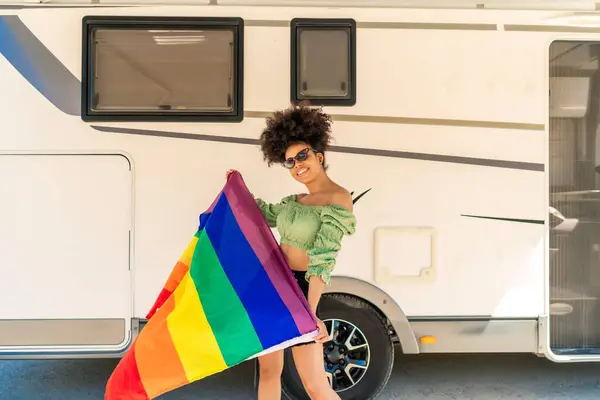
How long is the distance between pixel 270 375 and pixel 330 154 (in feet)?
4.65

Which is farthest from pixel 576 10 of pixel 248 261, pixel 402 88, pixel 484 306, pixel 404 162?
pixel 248 261

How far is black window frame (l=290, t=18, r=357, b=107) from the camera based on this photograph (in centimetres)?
315

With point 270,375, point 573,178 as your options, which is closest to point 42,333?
point 270,375

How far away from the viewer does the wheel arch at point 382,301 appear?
3.18 metres

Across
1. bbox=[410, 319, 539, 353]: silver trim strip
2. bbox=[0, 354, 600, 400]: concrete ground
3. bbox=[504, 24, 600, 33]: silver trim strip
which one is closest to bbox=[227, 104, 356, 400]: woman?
bbox=[410, 319, 539, 353]: silver trim strip

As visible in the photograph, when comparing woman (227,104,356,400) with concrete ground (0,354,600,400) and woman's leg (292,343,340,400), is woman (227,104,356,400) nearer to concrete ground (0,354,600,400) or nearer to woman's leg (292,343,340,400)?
woman's leg (292,343,340,400)

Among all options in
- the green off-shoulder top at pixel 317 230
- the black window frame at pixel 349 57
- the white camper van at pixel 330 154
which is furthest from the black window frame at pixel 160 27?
the green off-shoulder top at pixel 317 230

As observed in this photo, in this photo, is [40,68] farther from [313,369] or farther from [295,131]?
[313,369]

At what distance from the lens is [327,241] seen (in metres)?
2.20

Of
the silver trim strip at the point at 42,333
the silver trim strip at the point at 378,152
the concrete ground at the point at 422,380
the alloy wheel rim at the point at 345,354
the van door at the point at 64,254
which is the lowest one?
the concrete ground at the point at 422,380

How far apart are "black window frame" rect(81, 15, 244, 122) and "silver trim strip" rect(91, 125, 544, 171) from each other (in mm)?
76

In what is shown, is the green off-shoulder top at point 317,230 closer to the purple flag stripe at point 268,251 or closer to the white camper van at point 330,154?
the purple flag stripe at point 268,251

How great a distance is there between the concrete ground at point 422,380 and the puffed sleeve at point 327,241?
5.84 ft

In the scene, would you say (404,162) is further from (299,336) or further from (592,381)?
(592,381)
